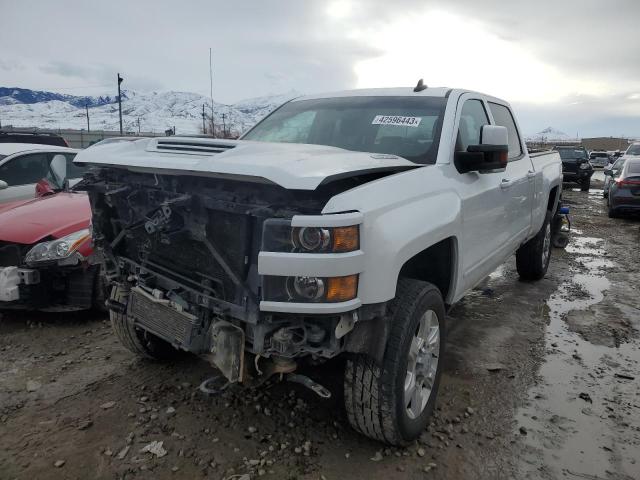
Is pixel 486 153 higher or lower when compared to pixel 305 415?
higher

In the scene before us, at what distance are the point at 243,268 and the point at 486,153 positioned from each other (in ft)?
5.80

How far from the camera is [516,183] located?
421 cm

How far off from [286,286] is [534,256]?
15.0 ft

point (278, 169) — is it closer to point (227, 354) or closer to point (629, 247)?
point (227, 354)

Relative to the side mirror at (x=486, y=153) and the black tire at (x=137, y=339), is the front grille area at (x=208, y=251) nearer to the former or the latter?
the black tire at (x=137, y=339)

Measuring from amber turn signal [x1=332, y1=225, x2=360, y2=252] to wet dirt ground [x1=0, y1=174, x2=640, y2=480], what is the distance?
1.18 m

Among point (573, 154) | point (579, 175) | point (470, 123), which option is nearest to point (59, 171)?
point (470, 123)

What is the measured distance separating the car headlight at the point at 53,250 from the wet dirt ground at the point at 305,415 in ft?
2.18

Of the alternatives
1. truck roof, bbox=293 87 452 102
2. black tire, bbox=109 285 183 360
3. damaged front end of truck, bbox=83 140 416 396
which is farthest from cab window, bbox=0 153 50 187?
truck roof, bbox=293 87 452 102

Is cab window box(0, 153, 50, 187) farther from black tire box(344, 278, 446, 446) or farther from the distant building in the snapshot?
the distant building

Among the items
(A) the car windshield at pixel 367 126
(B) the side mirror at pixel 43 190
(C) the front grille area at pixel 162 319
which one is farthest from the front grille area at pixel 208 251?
(B) the side mirror at pixel 43 190

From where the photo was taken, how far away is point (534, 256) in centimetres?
577

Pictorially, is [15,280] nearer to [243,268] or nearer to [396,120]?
[243,268]

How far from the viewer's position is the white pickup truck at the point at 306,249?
2.05 meters
